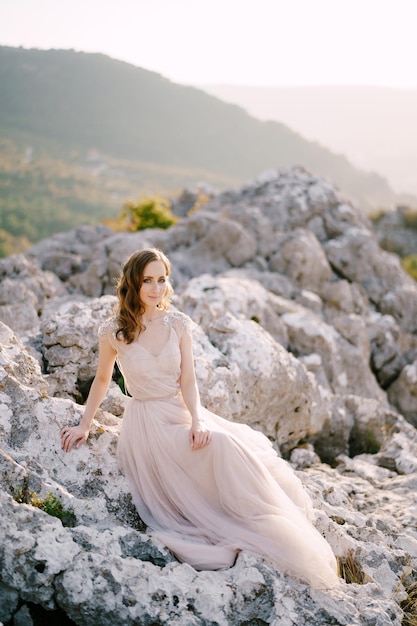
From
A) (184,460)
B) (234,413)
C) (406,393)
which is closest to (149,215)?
(406,393)

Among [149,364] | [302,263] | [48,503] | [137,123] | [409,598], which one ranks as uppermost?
[137,123]

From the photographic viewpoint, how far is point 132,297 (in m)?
4.78

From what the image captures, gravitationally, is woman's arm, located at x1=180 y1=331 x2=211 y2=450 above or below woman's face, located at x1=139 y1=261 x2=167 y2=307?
below

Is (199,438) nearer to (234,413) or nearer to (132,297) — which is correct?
(132,297)

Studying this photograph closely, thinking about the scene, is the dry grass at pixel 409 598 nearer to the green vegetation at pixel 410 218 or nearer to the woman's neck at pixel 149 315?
the woman's neck at pixel 149 315

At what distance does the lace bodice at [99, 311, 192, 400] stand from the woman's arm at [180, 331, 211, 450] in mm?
54

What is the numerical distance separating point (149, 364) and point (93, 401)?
0.55 metres

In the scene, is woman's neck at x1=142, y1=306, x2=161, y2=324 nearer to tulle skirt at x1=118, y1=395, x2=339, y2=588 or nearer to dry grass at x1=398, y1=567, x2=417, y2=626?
tulle skirt at x1=118, y1=395, x2=339, y2=588

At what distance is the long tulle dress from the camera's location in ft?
12.8

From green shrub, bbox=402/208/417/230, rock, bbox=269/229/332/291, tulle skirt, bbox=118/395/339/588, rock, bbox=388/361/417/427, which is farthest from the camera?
green shrub, bbox=402/208/417/230

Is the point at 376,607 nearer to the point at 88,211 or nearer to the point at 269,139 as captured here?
the point at 88,211

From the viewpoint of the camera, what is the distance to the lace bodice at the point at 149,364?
4.64 metres

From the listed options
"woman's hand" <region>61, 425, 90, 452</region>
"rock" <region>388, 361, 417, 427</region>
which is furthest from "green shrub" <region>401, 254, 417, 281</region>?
"woman's hand" <region>61, 425, 90, 452</region>

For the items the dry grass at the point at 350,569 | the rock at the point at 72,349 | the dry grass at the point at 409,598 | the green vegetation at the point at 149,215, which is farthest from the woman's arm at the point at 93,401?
the green vegetation at the point at 149,215
